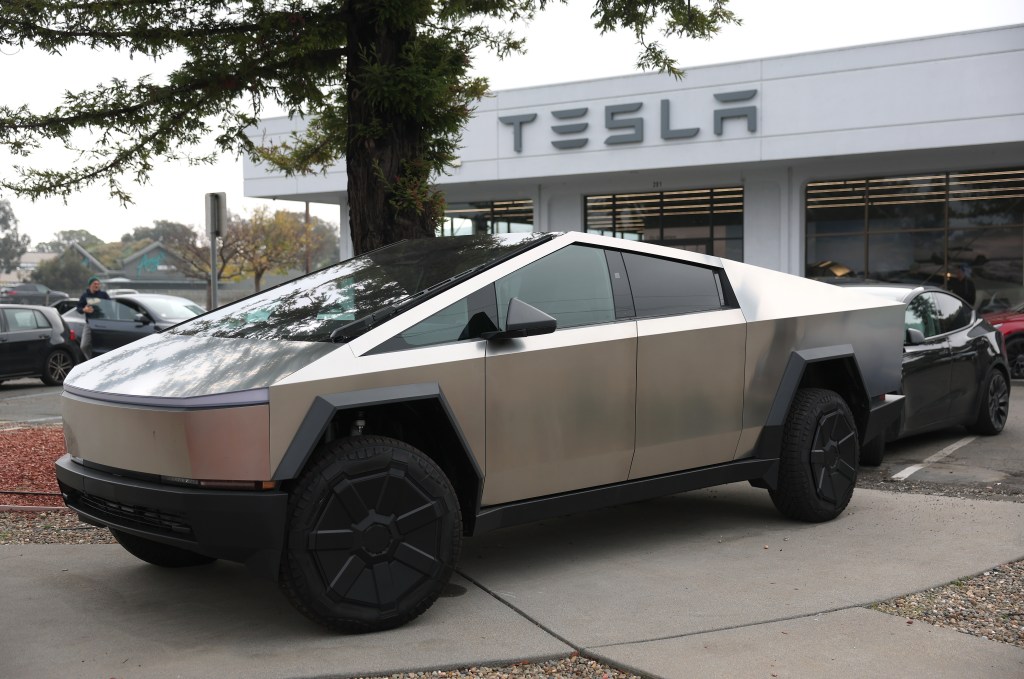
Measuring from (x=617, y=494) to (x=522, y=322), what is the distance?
1.07m

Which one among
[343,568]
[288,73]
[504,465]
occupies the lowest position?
[343,568]

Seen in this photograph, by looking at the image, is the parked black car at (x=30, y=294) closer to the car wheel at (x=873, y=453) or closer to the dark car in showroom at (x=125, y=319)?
the dark car in showroom at (x=125, y=319)

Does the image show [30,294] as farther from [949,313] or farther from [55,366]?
[949,313]

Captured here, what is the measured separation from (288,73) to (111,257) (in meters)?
110

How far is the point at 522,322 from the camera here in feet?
14.2

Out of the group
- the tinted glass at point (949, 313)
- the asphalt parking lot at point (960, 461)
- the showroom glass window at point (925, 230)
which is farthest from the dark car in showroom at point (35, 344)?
the showroom glass window at point (925, 230)

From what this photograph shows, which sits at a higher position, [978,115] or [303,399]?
[978,115]

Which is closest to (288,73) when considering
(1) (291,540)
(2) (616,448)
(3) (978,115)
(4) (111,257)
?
(2) (616,448)

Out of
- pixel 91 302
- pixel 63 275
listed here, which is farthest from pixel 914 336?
pixel 63 275

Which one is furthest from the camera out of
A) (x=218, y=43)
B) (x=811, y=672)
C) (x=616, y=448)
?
(x=218, y=43)

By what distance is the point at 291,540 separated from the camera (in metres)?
3.81

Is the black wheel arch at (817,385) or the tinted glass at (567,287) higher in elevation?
the tinted glass at (567,287)

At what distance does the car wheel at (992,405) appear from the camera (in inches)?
364

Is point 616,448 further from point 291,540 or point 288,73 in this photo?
point 288,73
